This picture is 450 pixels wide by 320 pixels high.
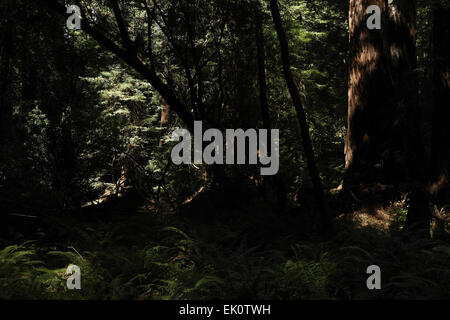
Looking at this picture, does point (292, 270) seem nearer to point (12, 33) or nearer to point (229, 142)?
point (229, 142)

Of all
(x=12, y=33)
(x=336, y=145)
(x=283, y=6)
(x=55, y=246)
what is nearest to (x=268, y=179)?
(x=336, y=145)

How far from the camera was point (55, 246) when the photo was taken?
6488 millimetres

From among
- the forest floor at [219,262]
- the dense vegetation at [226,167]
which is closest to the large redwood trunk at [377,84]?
the dense vegetation at [226,167]

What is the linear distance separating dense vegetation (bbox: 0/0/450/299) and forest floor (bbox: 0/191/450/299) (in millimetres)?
29

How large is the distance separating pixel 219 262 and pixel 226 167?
6.86 metres

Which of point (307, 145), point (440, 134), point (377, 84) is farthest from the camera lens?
point (377, 84)

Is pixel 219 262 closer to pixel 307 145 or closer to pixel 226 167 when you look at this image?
pixel 307 145

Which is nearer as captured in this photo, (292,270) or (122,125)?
(292,270)

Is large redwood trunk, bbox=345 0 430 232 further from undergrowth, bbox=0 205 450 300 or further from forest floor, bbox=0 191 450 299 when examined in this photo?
undergrowth, bbox=0 205 450 300

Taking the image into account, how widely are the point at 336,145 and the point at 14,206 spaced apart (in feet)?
33.3

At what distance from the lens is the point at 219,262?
5199mm

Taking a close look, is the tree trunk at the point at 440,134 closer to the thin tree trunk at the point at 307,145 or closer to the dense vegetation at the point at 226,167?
the dense vegetation at the point at 226,167

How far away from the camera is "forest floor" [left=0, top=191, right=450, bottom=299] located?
441 centimetres

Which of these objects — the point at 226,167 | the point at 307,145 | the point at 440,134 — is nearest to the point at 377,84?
the point at 440,134
